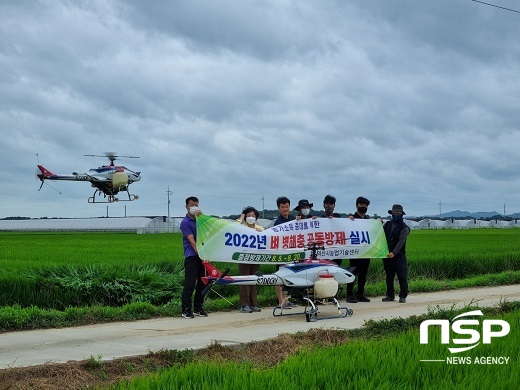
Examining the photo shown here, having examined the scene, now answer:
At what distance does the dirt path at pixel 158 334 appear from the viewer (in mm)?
7648

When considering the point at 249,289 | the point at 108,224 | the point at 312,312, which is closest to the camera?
the point at 312,312

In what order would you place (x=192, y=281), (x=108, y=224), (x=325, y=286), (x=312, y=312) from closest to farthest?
(x=312, y=312), (x=325, y=286), (x=192, y=281), (x=108, y=224)

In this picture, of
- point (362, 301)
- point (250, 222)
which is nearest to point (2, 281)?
point (250, 222)

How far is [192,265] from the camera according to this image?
36.4ft

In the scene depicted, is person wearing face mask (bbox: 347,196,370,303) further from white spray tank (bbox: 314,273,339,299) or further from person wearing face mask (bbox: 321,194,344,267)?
white spray tank (bbox: 314,273,339,299)

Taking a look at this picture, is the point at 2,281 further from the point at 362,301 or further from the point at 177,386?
the point at 177,386

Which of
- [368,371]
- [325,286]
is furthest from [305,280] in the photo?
[368,371]

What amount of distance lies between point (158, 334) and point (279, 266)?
365cm

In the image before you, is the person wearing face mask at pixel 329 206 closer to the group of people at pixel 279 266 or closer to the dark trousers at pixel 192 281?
the group of people at pixel 279 266

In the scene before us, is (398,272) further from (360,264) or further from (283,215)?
(283,215)

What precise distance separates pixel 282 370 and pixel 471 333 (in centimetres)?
265

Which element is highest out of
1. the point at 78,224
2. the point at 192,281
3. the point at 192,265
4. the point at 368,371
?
the point at 78,224

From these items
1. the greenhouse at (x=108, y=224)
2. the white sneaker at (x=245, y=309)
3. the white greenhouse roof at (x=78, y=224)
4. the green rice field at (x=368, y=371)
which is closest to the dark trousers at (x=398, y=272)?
the white sneaker at (x=245, y=309)

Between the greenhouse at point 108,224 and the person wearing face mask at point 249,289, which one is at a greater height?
the greenhouse at point 108,224
